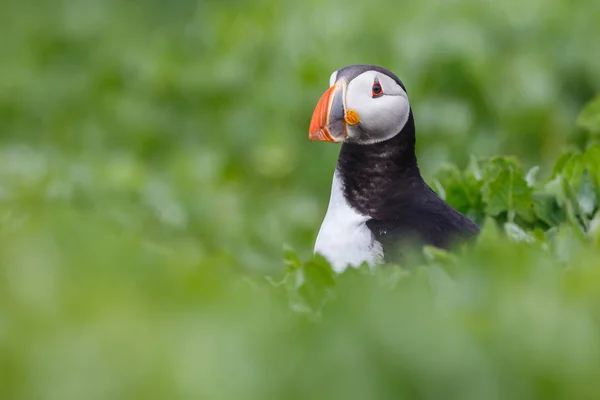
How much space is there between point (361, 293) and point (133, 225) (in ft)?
13.7

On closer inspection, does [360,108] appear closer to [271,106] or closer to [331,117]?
[331,117]

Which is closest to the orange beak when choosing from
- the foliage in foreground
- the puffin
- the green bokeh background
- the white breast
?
the puffin

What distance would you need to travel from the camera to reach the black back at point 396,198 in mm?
3662

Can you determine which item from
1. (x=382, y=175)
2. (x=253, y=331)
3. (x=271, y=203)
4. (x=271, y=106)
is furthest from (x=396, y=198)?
(x=271, y=106)

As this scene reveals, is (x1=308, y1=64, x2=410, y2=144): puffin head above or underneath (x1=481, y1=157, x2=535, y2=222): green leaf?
above

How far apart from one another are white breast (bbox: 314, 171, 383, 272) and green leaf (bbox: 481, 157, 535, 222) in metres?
0.45

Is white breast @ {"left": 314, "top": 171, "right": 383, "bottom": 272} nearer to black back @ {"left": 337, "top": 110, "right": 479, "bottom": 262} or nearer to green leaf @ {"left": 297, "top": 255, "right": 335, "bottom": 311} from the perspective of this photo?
black back @ {"left": 337, "top": 110, "right": 479, "bottom": 262}

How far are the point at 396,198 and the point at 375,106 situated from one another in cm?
33

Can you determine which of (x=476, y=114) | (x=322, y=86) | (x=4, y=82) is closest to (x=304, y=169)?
(x=322, y=86)

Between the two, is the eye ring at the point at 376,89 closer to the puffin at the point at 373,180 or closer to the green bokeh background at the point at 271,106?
the puffin at the point at 373,180

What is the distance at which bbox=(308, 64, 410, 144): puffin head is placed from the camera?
3.93 meters

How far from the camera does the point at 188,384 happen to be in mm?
1680

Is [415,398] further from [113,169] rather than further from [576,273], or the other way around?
[113,169]

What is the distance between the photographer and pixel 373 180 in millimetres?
4020
